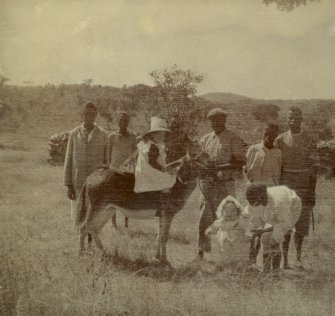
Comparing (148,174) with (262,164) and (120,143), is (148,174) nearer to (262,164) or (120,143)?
(120,143)

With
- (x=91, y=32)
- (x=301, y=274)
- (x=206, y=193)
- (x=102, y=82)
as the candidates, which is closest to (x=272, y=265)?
(x=301, y=274)

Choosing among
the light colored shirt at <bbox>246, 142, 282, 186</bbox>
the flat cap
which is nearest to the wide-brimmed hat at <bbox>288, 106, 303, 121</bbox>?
the light colored shirt at <bbox>246, 142, 282, 186</bbox>

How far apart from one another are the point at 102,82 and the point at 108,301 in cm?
170

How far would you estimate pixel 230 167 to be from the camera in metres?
3.49

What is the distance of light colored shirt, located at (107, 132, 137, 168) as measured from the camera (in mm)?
3594

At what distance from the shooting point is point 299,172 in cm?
354

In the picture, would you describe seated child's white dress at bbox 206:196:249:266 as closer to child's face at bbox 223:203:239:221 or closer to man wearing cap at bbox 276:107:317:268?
child's face at bbox 223:203:239:221

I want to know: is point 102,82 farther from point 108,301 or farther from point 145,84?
point 108,301

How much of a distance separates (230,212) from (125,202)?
81 cm

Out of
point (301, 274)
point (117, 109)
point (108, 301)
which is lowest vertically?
point (108, 301)

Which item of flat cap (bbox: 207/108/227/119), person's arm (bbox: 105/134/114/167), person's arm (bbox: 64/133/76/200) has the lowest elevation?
person's arm (bbox: 64/133/76/200)

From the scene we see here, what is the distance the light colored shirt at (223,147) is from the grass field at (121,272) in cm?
26

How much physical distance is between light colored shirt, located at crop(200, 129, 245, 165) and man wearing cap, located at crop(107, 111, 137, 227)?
21.9 inches

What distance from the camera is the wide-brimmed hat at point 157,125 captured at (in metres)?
3.48
